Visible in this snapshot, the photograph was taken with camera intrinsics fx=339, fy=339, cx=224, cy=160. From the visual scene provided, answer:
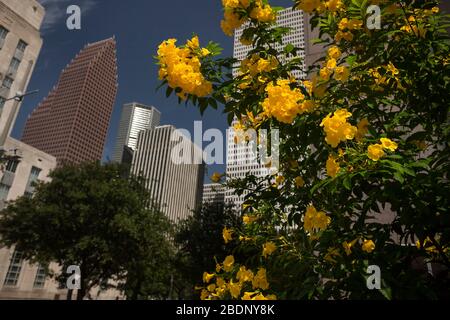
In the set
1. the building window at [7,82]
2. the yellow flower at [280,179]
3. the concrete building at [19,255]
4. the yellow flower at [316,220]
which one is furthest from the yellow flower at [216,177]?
the building window at [7,82]

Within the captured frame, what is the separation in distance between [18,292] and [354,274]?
49.9 metres

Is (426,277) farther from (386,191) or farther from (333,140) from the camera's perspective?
→ (333,140)

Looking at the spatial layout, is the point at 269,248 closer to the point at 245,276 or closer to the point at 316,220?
the point at 245,276

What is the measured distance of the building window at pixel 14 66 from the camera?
44.5 metres

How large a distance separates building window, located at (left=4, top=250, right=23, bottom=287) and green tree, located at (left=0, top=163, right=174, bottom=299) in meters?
22.2

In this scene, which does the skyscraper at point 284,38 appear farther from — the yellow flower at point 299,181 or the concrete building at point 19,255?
the concrete building at point 19,255

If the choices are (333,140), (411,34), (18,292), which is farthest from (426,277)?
(18,292)

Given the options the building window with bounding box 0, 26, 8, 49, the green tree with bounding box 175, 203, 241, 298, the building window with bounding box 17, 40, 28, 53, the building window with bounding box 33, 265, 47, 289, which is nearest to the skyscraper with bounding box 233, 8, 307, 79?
the green tree with bounding box 175, 203, 241, 298

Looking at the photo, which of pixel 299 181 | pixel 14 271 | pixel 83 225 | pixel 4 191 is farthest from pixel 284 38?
pixel 14 271

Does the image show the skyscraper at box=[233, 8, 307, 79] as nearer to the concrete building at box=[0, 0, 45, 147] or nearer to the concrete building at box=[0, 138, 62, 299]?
the concrete building at box=[0, 138, 62, 299]

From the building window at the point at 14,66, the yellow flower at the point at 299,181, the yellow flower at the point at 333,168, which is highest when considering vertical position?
the building window at the point at 14,66

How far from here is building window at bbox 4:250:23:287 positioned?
41.2 m

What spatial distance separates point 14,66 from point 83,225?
33998mm

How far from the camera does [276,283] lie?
312 centimetres
